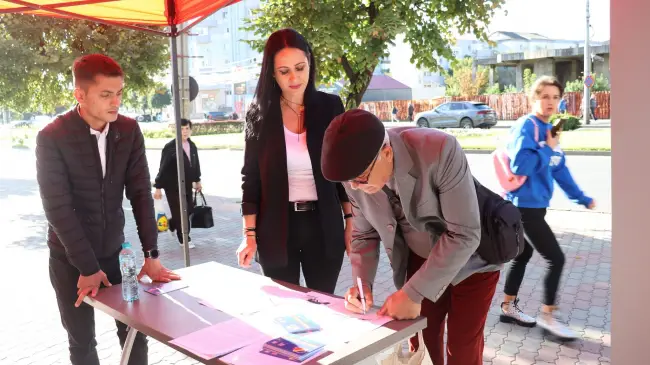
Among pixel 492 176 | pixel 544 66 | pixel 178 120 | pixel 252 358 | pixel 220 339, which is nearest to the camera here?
pixel 252 358

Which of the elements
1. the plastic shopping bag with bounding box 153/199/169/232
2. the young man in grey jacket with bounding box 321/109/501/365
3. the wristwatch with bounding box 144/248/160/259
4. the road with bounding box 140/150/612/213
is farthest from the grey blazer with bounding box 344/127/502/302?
the road with bounding box 140/150/612/213

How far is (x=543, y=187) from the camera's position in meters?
3.71

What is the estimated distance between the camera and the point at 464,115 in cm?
2506

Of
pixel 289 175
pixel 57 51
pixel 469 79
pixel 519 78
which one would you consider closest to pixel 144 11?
pixel 289 175

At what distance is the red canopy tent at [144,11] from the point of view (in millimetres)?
3406

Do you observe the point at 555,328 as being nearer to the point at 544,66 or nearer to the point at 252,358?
the point at 252,358

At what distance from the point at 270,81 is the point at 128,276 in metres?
1.00

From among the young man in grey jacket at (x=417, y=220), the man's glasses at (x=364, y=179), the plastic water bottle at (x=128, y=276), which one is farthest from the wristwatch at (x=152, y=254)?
the man's glasses at (x=364, y=179)

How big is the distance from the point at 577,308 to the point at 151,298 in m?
3.55

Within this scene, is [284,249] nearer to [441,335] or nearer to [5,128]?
[441,335]

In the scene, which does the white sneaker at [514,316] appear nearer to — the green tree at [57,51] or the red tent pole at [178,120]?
the red tent pole at [178,120]

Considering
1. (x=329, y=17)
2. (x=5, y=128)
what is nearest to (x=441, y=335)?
(x=329, y=17)

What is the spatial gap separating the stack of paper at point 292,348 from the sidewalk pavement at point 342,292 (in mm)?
348

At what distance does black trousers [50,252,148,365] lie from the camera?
2.43 meters
